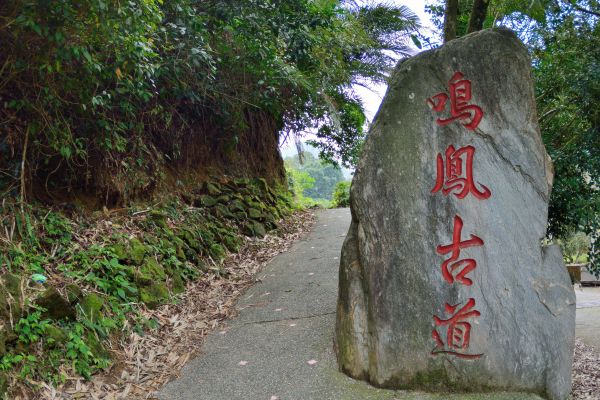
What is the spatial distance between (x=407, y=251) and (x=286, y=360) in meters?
1.54

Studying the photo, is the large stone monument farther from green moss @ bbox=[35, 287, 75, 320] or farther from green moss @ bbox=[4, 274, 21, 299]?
green moss @ bbox=[4, 274, 21, 299]

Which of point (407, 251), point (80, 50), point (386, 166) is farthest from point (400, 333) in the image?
point (80, 50)

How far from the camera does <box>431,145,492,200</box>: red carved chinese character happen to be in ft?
12.3

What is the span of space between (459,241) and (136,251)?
3.44 metres

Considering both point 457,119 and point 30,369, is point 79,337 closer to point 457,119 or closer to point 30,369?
point 30,369

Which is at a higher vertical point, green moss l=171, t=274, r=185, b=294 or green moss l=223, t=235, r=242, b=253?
green moss l=223, t=235, r=242, b=253

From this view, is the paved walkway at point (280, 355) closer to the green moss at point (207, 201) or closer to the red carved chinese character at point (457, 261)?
the red carved chinese character at point (457, 261)

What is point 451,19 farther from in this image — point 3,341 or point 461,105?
point 3,341

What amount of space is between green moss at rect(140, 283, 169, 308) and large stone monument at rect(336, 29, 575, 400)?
219cm

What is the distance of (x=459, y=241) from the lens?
3.70m

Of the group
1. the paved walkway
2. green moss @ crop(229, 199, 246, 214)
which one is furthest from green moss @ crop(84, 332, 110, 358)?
green moss @ crop(229, 199, 246, 214)

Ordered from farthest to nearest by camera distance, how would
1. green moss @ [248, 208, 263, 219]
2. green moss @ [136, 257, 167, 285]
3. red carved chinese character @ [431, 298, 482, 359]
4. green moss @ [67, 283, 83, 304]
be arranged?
green moss @ [248, 208, 263, 219]
green moss @ [136, 257, 167, 285]
green moss @ [67, 283, 83, 304]
red carved chinese character @ [431, 298, 482, 359]

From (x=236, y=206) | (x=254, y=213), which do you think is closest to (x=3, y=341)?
(x=236, y=206)

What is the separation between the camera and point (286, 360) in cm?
427
